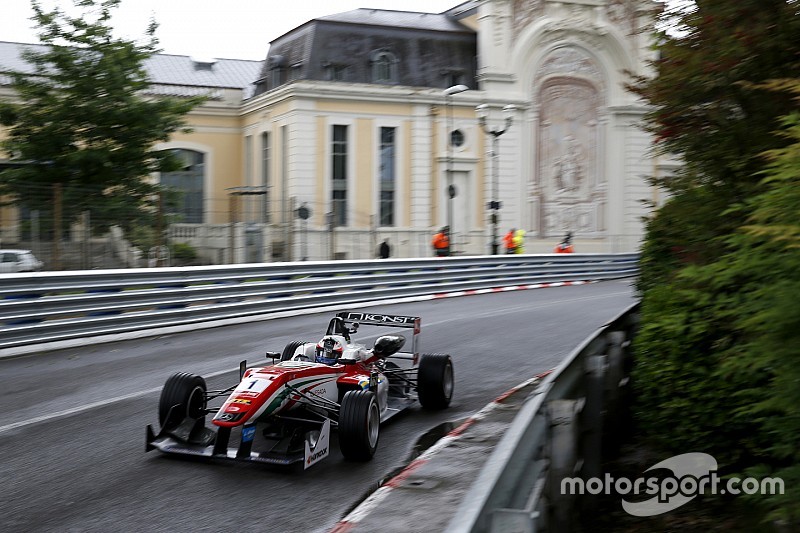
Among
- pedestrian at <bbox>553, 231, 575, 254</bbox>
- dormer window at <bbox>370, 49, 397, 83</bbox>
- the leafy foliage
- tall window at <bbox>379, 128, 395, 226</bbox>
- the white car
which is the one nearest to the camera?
the leafy foliage

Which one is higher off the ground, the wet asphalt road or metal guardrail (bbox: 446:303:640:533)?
metal guardrail (bbox: 446:303:640:533)

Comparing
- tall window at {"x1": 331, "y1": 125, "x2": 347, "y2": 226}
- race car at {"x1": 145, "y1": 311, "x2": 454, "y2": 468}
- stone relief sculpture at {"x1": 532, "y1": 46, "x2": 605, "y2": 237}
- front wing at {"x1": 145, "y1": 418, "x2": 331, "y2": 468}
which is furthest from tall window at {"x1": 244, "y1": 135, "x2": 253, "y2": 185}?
front wing at {"x1": 145, "y1": 418, "x2": 331, "y2": 468}

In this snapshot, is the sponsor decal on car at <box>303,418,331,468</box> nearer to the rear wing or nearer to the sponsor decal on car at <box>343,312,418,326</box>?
the rear wing

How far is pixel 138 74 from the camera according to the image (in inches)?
980

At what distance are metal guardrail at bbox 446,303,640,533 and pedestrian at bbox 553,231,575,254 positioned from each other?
29798mm

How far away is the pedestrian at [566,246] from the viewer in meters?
37.7

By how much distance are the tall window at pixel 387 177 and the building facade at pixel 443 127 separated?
0.06 meters

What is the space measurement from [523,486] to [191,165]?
41.1 meters

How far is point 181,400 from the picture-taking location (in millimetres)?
7070

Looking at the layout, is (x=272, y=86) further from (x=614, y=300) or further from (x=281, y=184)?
(x=614, y=300)

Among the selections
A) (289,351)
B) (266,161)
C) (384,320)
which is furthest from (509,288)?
(266,161)

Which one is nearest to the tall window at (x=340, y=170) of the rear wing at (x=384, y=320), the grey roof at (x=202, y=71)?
the grey roof at (x=202, y=71)

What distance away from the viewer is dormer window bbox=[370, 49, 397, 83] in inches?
1594

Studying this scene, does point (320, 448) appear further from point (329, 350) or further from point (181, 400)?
point (329, 350)
